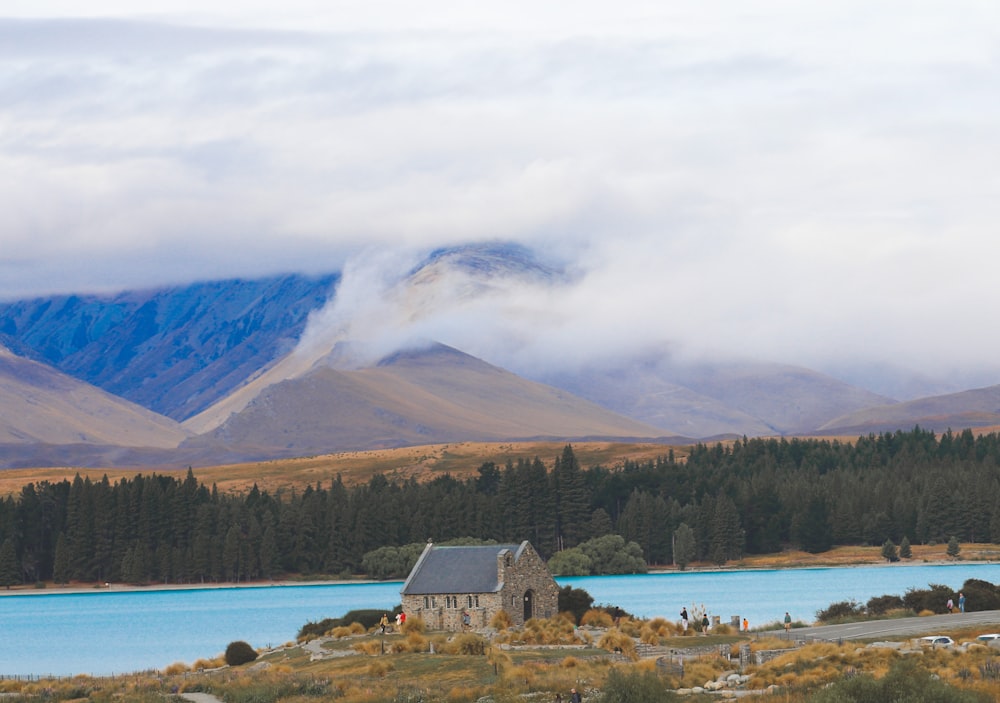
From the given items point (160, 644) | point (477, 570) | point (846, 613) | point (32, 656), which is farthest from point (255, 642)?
point (846, 613)

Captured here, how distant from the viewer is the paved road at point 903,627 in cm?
6091

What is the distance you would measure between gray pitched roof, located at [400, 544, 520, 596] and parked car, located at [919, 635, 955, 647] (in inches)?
1089

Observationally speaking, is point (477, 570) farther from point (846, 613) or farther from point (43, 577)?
point (43, 577)

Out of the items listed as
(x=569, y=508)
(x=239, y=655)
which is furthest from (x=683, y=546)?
(x=239, y=655)

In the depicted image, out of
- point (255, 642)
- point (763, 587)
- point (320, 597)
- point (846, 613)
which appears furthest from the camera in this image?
point (320, 597)

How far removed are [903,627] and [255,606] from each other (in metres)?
80.8

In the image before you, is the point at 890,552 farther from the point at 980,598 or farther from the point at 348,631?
the point at 348,631

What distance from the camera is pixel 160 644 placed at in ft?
323

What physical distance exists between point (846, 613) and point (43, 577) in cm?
11598

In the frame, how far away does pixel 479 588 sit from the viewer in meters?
79.4

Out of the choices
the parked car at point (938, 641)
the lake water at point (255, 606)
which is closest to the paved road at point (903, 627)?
the parked car at point (938, 641)

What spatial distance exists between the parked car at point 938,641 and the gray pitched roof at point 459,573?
90.7 feet

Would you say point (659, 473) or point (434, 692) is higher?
point (659, 473)

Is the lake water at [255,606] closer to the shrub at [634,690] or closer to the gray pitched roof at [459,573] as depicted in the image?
the gray pitched roof at [459,573]
